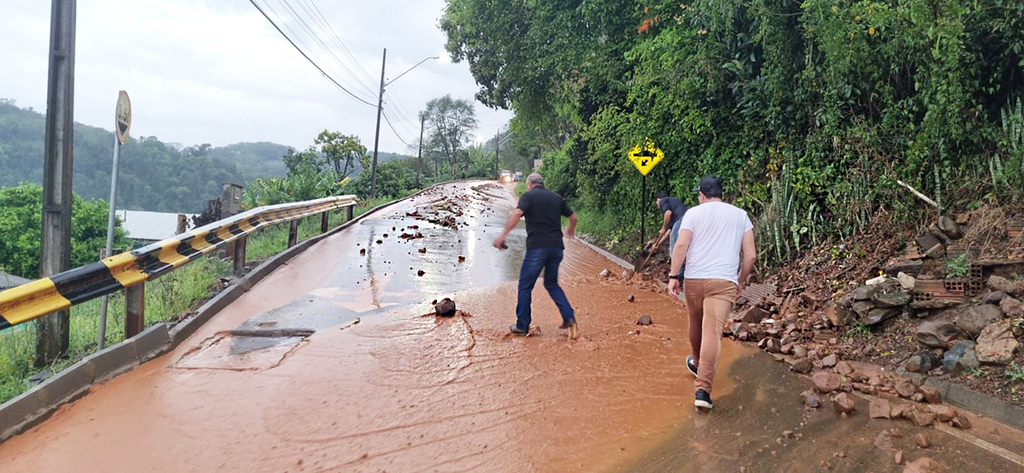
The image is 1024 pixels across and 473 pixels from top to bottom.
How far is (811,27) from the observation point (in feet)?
23.0

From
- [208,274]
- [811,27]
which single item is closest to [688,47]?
[811,27]

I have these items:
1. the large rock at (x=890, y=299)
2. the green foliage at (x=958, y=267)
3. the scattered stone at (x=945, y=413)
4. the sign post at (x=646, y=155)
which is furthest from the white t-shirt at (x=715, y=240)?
the sign post at (x=646, y=155)

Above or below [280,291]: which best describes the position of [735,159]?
above

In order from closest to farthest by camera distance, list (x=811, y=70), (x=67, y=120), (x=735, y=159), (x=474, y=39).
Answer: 1. (x=67, y=120)
2. (x=811, y=70)
3. (x=735, y=159)
4. (x=474, y=39)

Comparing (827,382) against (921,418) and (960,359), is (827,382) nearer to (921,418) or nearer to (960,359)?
(921,418)

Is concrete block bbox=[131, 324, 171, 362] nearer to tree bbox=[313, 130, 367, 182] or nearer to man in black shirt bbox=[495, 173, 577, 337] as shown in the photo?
man in black shirt bbox=[495, 173, 577, 337]

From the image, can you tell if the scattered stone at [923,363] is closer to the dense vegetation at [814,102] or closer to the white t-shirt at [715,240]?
the white t-shirt at [715,240]

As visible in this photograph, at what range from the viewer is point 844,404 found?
12.8ft

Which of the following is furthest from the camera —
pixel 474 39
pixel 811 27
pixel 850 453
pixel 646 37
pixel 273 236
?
pixel 474 39

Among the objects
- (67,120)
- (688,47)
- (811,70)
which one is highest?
(688,47)

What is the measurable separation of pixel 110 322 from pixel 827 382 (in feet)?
24.6

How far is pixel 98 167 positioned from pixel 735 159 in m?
82.7

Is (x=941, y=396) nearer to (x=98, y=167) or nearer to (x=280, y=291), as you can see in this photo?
(x=280, y=291)

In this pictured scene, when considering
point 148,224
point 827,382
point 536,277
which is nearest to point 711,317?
point 827,382
